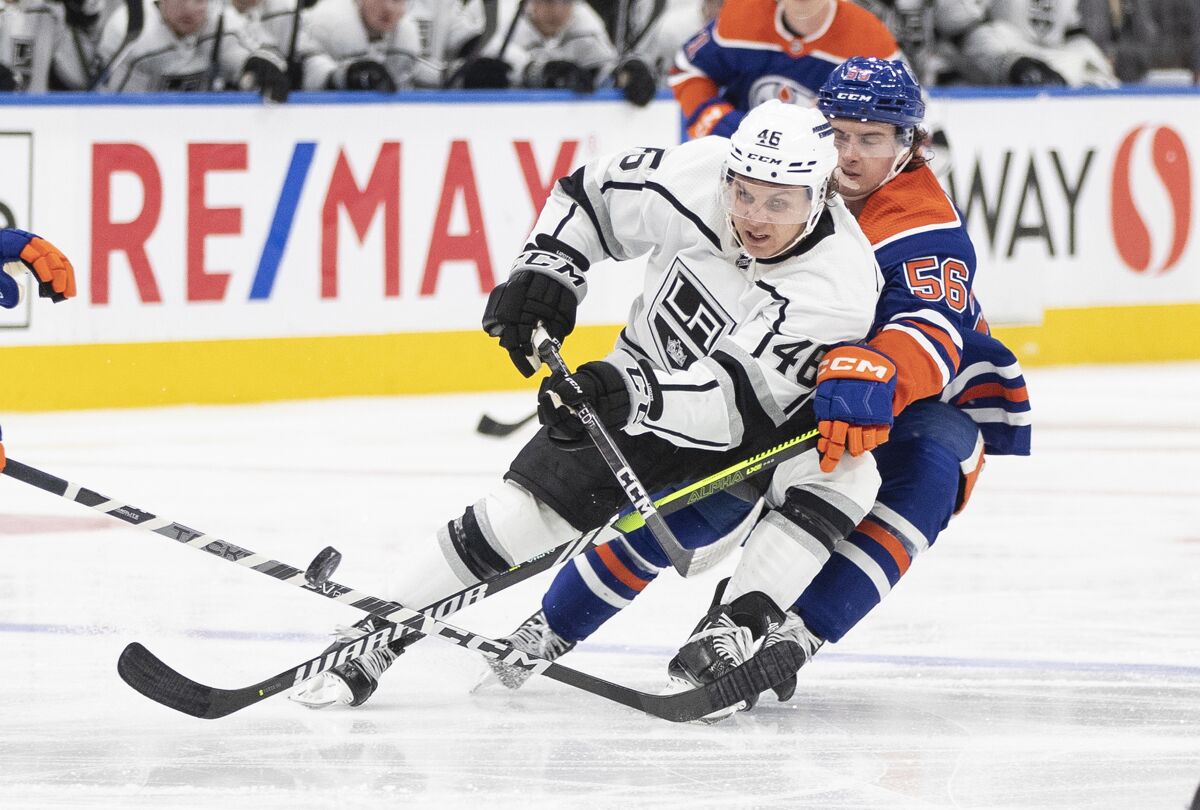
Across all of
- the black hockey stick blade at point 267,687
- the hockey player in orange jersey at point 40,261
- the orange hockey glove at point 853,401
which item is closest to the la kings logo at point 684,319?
the orange hockey glove at point 853,401

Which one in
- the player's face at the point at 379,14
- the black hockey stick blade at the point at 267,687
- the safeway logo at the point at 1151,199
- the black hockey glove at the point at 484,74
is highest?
the black hockey stick blade at the point at 267,687

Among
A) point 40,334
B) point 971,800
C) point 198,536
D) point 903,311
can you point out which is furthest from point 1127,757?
point 40,334

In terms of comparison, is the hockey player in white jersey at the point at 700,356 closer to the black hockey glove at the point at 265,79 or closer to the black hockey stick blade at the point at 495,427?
the black hockey stick blade at the point at 495,427

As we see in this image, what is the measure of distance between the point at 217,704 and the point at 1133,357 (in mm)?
5089

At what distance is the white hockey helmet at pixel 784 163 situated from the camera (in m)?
2.76

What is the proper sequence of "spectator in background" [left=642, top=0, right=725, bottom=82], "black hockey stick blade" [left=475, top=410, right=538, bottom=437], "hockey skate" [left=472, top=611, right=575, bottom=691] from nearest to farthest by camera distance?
"hockey skate" [left=472, top=611, right=575, bottom=691] < "black hockey stick blade" [left=475, top=410, right=538, bottom=437] < "spectator in background" [left=642, top=0, right=725, bottom=82]

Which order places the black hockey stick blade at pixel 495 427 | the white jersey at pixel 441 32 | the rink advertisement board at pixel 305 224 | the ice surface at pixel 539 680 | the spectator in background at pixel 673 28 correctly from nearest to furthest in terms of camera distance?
the ice surface at pixel 539 680, the black hockey stick blade at pixel 495 427, the rink advertisement board at pixel 305 224, the white jersey at pixel 441 32, the spectator in background at pixel 673 28

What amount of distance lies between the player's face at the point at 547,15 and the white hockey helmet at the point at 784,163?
374 cm

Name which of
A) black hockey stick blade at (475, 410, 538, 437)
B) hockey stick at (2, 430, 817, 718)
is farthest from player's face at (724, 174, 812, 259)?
black hockey stick blade at (475, 410, 538, 437)

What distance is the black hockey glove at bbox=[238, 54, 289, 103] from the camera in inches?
226

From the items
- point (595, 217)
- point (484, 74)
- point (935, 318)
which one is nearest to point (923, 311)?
point (935, 318)

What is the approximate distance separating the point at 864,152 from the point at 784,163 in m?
0.40

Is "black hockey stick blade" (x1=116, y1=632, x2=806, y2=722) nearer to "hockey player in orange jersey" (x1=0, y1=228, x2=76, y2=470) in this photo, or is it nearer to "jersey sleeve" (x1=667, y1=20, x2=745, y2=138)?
"hockey player in orange jersey" (x1=0, y1=228, x2=76, y2=470)

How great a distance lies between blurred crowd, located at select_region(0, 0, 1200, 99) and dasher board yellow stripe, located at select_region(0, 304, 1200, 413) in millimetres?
737
